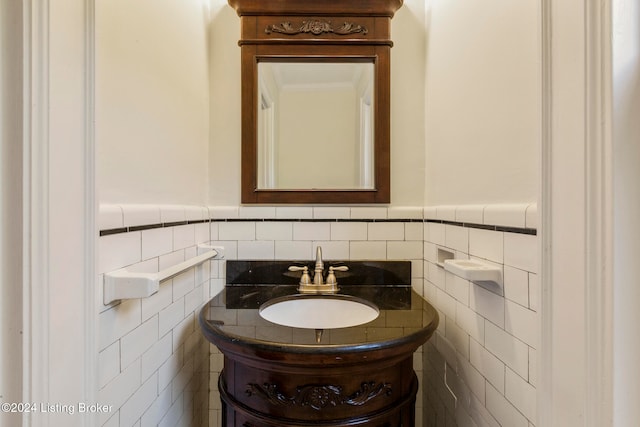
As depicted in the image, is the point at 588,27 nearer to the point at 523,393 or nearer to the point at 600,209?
the point at 600,209

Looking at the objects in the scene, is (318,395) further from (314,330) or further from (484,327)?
(484,327)

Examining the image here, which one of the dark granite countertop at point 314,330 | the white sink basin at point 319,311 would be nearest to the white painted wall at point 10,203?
the dark granite countertop at point 314,330

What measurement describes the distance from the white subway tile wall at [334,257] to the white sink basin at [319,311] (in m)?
0.21

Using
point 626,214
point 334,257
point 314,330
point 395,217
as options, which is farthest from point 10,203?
point 395,217

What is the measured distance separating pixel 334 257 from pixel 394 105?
695 millimetres

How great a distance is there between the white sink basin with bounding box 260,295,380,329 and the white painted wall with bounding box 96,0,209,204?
0.51 meters

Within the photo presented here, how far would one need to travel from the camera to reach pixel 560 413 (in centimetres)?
52

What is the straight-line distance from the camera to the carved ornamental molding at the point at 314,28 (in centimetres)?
124

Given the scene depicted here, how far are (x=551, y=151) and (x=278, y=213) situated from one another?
942 mm

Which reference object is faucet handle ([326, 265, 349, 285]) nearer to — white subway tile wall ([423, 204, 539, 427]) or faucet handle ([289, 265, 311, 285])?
faucet handle ([289, 265, 311, 285])

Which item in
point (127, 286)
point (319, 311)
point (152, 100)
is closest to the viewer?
point (127, 286)

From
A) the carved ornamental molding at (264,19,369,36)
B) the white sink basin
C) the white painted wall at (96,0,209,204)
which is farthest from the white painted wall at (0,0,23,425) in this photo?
the carved ornamental molding at (264,19,369,36)

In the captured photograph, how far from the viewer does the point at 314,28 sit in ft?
4.07

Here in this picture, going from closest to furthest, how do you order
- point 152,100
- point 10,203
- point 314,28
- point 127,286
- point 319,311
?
1. point 10,203
2. point 127,286
3. point 152,100
4. point 319,311
5. point 314,28
